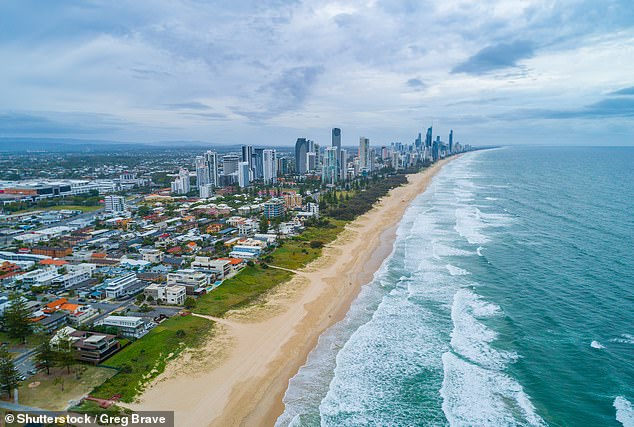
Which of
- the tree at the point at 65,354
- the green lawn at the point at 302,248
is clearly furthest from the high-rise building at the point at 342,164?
the tree at the point at 65,354

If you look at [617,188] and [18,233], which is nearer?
[18,233]

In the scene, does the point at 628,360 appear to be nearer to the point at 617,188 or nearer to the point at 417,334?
Result: the point at 417,334

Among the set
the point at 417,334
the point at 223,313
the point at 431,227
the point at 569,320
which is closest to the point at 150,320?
the point at 223,313

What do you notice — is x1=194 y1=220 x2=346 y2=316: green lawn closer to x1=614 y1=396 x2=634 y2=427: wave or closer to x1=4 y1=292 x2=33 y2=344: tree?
x1=4 y1=292 x2=33 y2=344: tree

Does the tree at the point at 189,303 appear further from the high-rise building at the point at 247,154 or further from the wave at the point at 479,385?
the high-rise building at the point at 247,154

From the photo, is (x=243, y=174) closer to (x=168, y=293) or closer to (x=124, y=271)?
(x=124, y=271)

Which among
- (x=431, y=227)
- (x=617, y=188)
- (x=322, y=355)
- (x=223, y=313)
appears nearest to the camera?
(x=322, y=355)

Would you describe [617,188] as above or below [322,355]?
above

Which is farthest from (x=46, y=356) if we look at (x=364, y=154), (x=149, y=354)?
(x=364, y=154)
